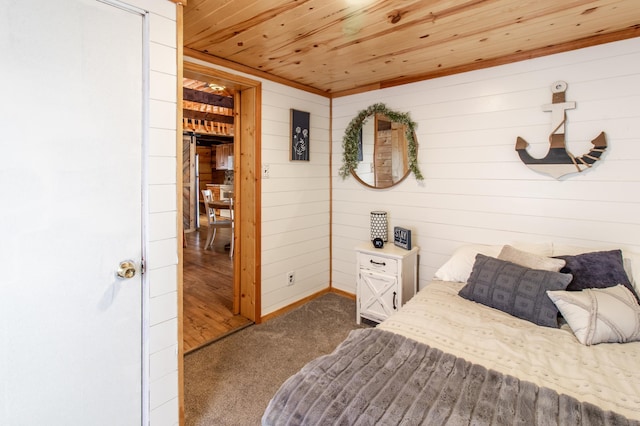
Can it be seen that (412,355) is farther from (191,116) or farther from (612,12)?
(191,116)

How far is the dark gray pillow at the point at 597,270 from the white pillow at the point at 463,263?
0.53 meters

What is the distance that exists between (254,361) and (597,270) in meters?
2.30

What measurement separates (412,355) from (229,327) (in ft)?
6.50

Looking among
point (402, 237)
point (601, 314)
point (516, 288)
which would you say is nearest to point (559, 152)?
point (516, 288)

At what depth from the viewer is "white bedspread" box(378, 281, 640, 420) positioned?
1.29 meters

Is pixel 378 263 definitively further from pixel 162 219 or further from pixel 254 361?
pixel 162 219

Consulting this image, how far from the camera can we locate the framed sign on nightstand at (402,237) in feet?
9.64

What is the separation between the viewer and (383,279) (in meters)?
2.86

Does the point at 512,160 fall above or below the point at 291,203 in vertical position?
above

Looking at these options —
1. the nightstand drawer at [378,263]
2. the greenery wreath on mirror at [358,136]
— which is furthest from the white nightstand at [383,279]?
the greenery wreath on mirror at [358,136]

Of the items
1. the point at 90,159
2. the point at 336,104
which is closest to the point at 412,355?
the point at 90,159

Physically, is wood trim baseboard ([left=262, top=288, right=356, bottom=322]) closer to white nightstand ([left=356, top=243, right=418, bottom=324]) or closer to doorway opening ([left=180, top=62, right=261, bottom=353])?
doorway opening ([left=180, top=62, right=261, bottom=353])

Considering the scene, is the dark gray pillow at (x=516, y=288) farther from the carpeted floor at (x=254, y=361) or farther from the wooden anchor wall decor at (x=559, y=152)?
the carpeted floor at (x=254, y=361)

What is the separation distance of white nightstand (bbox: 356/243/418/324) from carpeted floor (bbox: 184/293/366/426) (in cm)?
25
